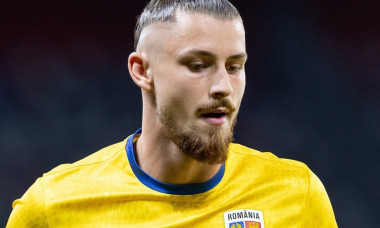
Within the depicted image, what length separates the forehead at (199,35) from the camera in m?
2.31

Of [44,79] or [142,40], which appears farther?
[44,79]

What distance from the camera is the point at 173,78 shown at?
2.35 m

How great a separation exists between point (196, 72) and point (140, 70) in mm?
313

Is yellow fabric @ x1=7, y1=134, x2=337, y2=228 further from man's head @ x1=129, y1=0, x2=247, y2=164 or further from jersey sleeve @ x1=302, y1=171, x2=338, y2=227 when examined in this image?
man's head @ x1=129, y1=0, x2=247, y2=164

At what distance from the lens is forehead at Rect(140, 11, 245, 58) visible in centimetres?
231

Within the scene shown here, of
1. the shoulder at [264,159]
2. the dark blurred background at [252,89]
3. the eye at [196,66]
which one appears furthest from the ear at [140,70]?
the dark blurred background at [252,89]

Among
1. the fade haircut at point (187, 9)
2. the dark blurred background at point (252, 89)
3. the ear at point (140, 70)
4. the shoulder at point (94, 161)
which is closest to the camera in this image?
the fade haircut at point (187, 9)

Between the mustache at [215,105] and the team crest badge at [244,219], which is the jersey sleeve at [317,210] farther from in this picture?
the mustache at [215,105]

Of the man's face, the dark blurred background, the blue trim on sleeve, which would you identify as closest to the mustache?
the man's face

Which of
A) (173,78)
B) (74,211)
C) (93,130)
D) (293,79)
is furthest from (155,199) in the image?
(293,79)

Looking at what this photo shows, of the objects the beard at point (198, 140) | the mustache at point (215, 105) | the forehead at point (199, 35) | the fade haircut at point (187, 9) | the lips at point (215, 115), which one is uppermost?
the fade haircut at point (187, 9)

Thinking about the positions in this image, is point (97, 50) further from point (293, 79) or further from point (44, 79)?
point (293, 79)

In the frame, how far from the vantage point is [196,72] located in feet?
7.61

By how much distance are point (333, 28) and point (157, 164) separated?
2.80 metres
